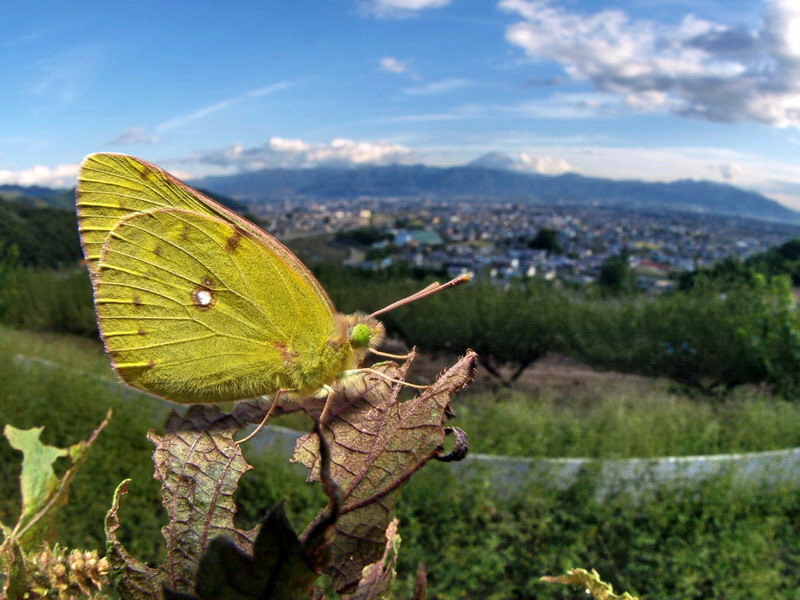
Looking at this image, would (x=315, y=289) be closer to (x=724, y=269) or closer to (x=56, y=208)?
(x=724, y=269)

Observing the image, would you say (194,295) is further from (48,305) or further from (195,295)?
(48,305)

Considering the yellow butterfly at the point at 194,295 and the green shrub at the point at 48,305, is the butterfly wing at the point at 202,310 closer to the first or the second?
the yellow butterfly at the point at 194,295

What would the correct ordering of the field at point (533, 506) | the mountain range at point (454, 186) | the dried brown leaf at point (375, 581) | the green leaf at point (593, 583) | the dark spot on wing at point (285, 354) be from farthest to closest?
1. the mountain range at point (454, 186)
2. the field at point (533, 506)
3. the dark spot on wing at point (285, 354)
4. the green leaf at point (593, 583)
5. the dried brown leaf at point (375, 581)

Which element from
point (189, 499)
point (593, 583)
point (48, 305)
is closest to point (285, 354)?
point (189, 499)

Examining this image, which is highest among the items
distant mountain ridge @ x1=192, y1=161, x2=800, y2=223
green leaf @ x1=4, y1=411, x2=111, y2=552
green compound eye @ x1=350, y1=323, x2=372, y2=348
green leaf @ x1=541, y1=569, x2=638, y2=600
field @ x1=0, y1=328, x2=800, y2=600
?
distant mountain ridge @ x1=192, y1=161, x2=800, y2=223

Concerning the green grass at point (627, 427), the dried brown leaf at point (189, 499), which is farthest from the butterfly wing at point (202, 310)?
the green grass at point (627, 427)

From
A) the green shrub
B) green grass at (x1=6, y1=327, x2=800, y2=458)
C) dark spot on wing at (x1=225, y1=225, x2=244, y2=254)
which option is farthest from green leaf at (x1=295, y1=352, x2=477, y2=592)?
the green shrub

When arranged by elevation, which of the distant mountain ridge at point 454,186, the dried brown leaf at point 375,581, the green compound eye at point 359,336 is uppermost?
the distant mountain ridge at point 454,186

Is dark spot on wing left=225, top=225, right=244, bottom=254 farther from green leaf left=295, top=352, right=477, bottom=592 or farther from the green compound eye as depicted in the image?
green leaf left=295, top=352, right=477, bottom=592
